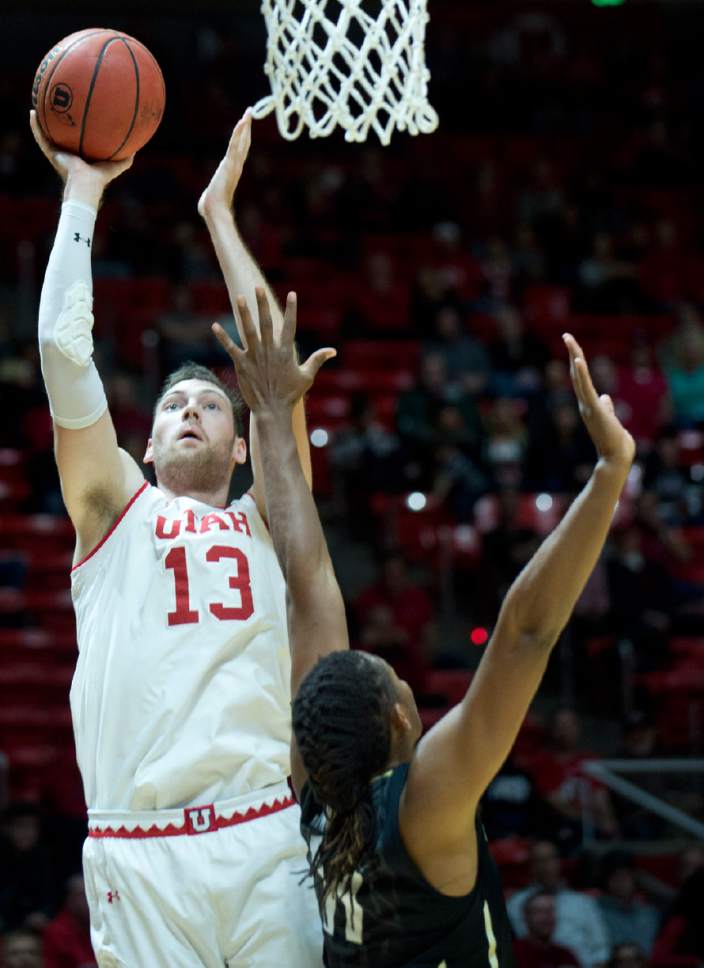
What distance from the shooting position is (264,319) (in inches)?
126

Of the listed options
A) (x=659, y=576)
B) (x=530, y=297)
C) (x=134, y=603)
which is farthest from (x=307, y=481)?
(x=530, y=297)

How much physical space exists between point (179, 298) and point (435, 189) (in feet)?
11.5

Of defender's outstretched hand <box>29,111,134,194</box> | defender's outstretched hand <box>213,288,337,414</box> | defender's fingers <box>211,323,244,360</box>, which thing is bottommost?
defender's outstretched hand <box>213,288,337,414</box>

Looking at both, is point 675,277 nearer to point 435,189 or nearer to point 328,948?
point 435,189

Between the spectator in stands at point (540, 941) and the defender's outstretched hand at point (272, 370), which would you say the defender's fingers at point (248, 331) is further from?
the spectator in stands at point (540, 941)

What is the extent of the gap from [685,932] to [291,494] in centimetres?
518

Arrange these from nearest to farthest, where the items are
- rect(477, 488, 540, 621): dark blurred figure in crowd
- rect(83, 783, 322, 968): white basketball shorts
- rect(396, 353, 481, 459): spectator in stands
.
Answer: rect(83, 783, 322, 968): white basketball shorts < rect(477, 488, 540, 621): dark blurred figure in crowd < rect(396, 353, 481, 459): spectator in stands

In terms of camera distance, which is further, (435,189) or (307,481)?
(435,189)

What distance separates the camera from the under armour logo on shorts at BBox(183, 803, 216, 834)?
3.53m

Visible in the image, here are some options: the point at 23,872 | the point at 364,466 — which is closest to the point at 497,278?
the point at 364,466

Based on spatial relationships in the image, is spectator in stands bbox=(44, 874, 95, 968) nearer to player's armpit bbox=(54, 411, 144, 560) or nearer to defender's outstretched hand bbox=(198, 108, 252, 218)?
player's armpit bbox=(54, 411, 144, 560)

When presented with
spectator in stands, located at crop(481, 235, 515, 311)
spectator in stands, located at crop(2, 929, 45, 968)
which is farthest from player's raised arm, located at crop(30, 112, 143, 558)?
spectator in stands, located at crop(481, 235, 515, 311)

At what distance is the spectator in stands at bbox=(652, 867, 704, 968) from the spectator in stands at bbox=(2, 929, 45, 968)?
2.88 m

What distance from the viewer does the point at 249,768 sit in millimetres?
3580
